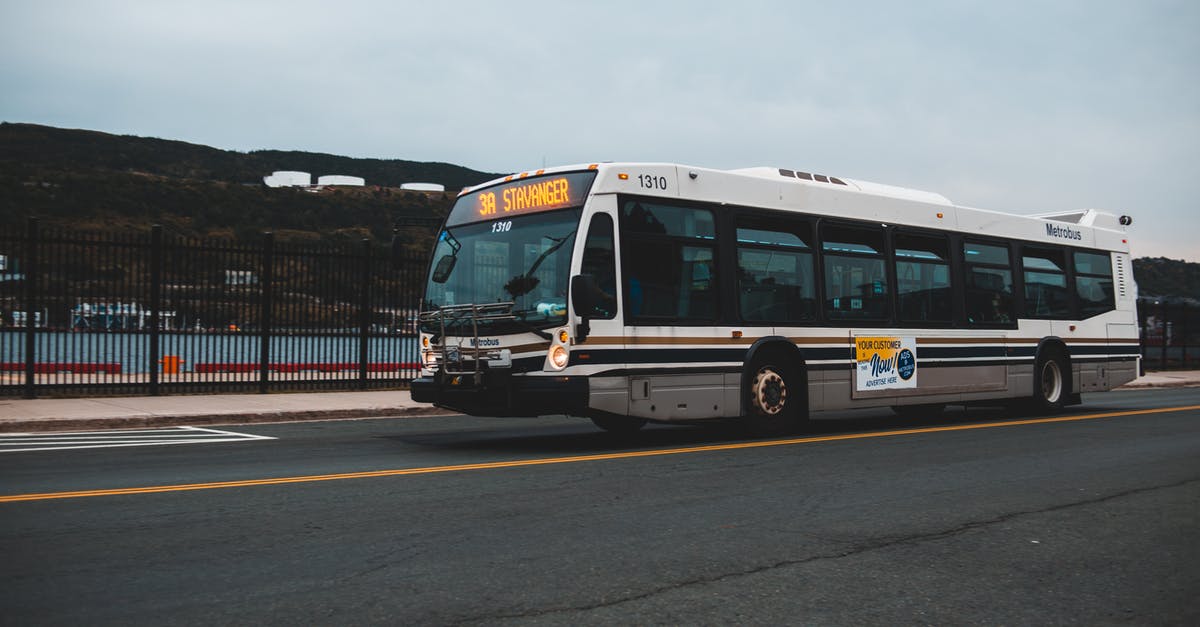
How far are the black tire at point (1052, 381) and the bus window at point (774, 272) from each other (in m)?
5.74

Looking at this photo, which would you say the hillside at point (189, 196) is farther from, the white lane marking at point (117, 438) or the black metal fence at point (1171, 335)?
the white lane marking at point (117, 438)

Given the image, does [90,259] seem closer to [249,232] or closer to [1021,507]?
[1021,507]

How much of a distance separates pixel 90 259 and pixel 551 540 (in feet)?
43.7

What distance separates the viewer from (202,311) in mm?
17172

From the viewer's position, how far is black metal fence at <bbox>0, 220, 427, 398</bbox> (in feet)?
50.9

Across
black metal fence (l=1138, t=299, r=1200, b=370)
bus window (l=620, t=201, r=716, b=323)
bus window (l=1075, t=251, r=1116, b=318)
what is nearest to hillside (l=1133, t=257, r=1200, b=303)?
black metal fence (l=1138, t=299, r=1200, b=370)

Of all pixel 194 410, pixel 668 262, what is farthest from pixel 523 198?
pixel 194 410

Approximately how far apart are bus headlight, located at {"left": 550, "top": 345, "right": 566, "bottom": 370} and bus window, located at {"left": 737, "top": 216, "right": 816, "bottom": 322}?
255 centimetres

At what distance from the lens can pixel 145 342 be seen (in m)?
16.6

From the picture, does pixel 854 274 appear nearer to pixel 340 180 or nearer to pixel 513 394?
pixel 513 394

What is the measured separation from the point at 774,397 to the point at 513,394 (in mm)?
3407

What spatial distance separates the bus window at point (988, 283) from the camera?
14422mm

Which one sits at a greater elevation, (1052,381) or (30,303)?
(30,303)

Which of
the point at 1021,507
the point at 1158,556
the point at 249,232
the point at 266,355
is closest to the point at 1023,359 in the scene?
the point at 1021,507
